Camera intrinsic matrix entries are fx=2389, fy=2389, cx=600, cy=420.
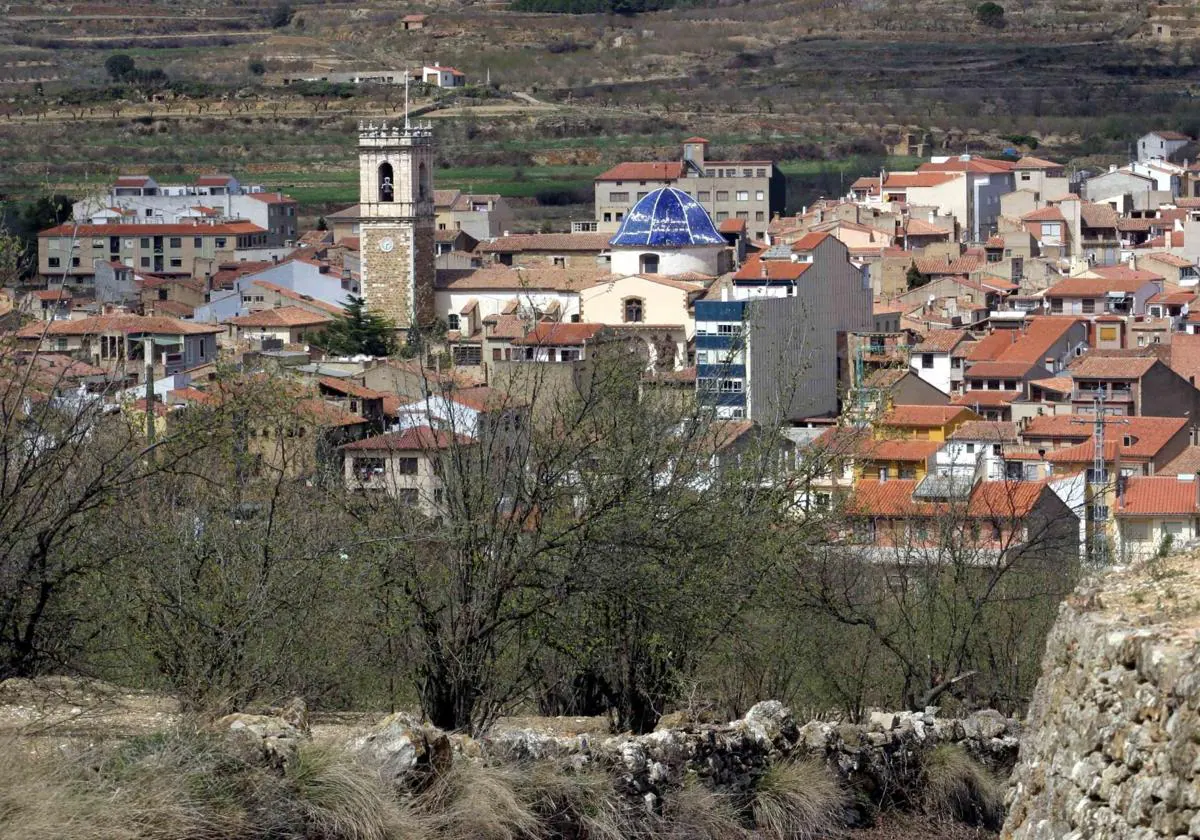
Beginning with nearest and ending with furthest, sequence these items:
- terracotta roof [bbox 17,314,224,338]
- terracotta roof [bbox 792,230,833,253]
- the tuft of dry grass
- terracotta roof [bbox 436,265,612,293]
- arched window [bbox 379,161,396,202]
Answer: the tuft of dry grass, terracotta roof [bbox 17,314,224,338], terracotta roof [bbox 792,230,833,253], terracotta roof [bbox 436,265,612,293], arched window [bbox 379,161,396,202]

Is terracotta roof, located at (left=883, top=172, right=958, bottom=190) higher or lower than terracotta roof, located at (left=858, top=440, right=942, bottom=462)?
higher

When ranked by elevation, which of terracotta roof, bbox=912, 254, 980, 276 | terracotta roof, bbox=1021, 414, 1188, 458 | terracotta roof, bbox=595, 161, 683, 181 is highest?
terracotta roof, bbox=595, 161, 683, 181

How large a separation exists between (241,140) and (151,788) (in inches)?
3165

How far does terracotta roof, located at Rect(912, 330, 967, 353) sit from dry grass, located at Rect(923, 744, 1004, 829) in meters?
30.0

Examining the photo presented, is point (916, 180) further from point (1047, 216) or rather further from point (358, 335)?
point (358, 335)

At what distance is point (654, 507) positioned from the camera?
11.6 m

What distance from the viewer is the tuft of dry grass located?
9.87 m

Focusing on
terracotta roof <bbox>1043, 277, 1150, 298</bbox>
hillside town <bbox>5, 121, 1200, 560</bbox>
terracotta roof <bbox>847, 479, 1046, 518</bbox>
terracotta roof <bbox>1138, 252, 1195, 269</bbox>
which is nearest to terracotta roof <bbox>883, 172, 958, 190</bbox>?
hillside town <bbox>5, 121, 1200, 560</bbox>

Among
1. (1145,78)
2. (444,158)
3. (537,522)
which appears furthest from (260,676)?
(1145,78)

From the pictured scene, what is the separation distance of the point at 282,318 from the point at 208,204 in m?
18.9

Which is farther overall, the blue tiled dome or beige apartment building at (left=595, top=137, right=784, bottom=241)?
beige apartment building at (left=595, top=137, right=784, bottom=241)

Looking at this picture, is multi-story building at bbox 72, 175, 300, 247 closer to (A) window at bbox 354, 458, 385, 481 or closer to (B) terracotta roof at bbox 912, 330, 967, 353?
(B) terracotta roof at bbox 912, 330, 967, 353

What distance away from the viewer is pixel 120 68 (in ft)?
311

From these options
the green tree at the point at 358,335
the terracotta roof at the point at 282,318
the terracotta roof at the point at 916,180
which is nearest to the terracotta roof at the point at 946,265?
the terracotta roof at the point at 916,180
